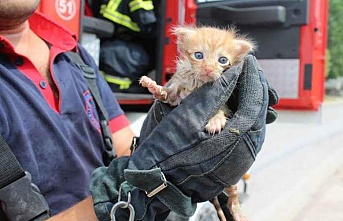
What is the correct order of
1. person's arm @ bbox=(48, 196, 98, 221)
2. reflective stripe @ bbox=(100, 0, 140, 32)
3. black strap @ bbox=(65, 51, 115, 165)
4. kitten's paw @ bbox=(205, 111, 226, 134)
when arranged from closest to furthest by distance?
kitten's paw @ bbox=(205, 111, 226, 134), person's arm @ bbox=(48, 196, 98, 221), black strap @ bbox=(65, 51, 115, 165), reflective stripe @ bbox=(100, 0, 140, 32)

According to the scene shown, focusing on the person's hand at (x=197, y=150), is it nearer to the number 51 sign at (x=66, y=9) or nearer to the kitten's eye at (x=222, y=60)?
the kitten's eye at (x=222, y=60)

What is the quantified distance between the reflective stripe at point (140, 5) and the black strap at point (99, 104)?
2069mm

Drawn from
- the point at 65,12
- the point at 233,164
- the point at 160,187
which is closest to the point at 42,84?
the point at 160,187

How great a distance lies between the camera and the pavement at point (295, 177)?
347 centimetres

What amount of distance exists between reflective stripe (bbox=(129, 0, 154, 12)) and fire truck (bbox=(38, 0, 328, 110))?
0.52 ft

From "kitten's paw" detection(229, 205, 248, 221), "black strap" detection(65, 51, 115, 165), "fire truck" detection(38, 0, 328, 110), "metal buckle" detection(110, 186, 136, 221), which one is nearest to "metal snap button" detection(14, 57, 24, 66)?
"black strap" detection(65, 51, 115, 165)

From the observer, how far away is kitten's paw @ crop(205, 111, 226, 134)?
48.2 inches

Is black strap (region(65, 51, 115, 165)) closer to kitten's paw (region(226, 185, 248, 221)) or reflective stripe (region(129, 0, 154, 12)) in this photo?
kitten's paw (region(226, 185, 248, 221))

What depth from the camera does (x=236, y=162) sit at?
4.08 feet

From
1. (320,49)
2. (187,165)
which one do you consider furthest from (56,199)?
(320,49)

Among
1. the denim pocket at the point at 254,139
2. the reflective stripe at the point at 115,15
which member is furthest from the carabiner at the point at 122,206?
the reflective stripe at the point at 115,15

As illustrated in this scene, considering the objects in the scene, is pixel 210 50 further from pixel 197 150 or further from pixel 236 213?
pixel 236 213

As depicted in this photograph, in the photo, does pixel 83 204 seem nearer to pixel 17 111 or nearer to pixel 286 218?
pixel 17 111

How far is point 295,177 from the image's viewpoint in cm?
427
